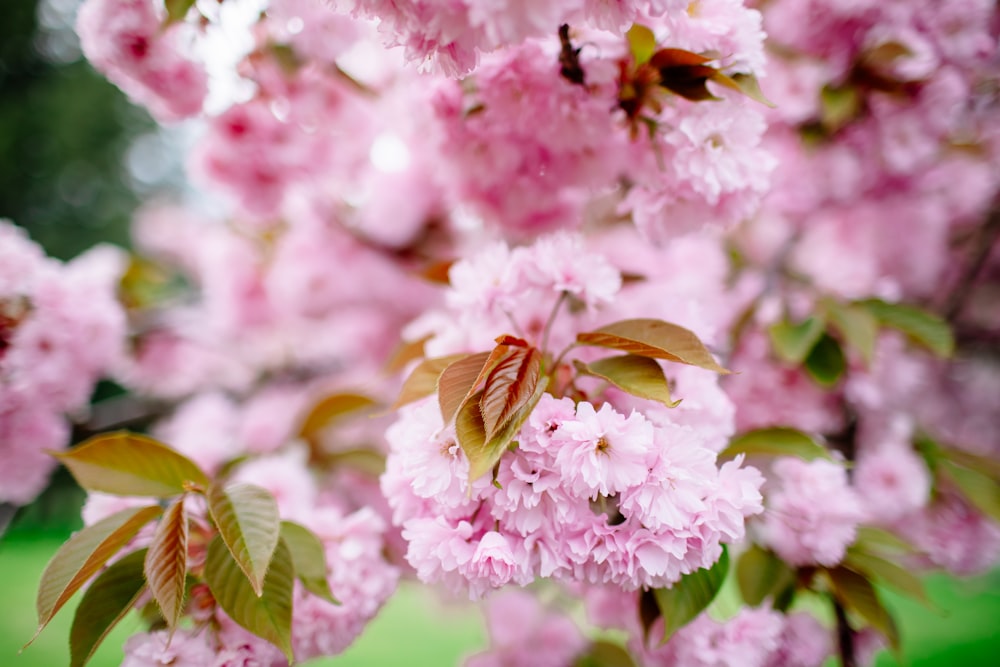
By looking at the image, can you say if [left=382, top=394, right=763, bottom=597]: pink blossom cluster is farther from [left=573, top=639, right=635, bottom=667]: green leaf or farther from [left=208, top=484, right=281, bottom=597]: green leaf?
[left=573, top=639, right=635, bottom=667]: green leaf

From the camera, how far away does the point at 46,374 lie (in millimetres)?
905

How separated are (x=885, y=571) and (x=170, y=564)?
33.3 inches

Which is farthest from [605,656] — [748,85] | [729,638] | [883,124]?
[883,124]

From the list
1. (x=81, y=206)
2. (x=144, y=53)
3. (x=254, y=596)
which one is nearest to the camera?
(x=254, y=596)

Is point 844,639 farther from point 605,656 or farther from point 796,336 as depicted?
point 796,336

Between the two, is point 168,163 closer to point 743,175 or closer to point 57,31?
point 57,31

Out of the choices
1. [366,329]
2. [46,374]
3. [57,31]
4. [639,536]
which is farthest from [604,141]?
[57,31]

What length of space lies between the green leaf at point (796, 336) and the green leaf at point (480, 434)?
0.63 metres

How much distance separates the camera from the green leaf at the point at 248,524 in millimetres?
540

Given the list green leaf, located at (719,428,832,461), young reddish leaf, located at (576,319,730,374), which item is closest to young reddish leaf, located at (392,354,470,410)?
young reddish leaf, located at (576,319,730,374)

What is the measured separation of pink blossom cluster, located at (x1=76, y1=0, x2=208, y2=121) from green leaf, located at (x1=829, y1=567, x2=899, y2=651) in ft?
3.80

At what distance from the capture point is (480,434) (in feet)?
1.62

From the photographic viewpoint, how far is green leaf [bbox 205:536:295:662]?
0.58 m

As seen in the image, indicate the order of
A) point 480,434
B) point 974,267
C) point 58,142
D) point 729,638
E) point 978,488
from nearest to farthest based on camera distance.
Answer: point 480,434, point 729,638, point 978,488, point 974,267, point 58,142
